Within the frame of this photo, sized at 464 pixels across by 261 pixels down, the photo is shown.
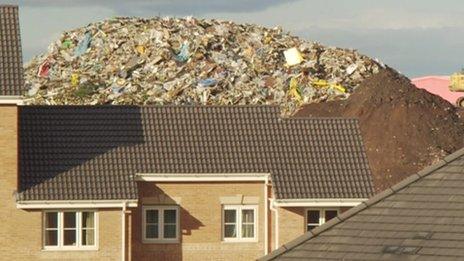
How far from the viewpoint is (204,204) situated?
38.2 m

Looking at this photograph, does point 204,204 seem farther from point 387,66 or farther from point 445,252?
point 387,66

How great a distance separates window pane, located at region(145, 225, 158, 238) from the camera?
38.2 meters

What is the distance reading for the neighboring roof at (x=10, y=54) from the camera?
36.9 metres

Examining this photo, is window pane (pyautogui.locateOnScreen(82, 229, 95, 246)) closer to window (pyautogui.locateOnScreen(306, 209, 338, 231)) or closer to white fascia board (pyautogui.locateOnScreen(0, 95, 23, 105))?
white fascia board (pyautogui.locateOnScreen(0, 95, 23, 105))

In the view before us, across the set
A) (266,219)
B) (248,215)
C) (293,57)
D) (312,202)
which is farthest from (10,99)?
(293,57)

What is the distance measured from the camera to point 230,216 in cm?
3859

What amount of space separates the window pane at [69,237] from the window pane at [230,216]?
390cm

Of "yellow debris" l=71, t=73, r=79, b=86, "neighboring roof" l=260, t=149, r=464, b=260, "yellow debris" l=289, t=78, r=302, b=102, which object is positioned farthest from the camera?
"yellow debris" l=71, t=73, r=79, b=86

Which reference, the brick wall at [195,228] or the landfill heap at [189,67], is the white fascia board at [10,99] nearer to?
the brick wall at [195,228]

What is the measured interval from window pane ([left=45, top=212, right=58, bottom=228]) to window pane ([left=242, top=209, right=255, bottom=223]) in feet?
15.8

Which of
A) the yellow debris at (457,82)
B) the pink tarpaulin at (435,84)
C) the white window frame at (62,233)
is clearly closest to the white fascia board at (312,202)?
the white window frame at (62,233)

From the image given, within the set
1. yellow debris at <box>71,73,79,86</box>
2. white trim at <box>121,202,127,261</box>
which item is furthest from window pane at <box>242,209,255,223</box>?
yellow debris at <box>71,73,79,86</box>

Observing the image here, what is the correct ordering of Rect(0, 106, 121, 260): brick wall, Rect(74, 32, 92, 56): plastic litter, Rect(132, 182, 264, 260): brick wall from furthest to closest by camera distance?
1. Rect(74, 32, 92, 56): plastic litter
2. Rect(132, 182, 264, 260): brick wall
3. Rect(0, 106, 121, 260): brick wall

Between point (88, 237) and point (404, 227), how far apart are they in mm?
20163
